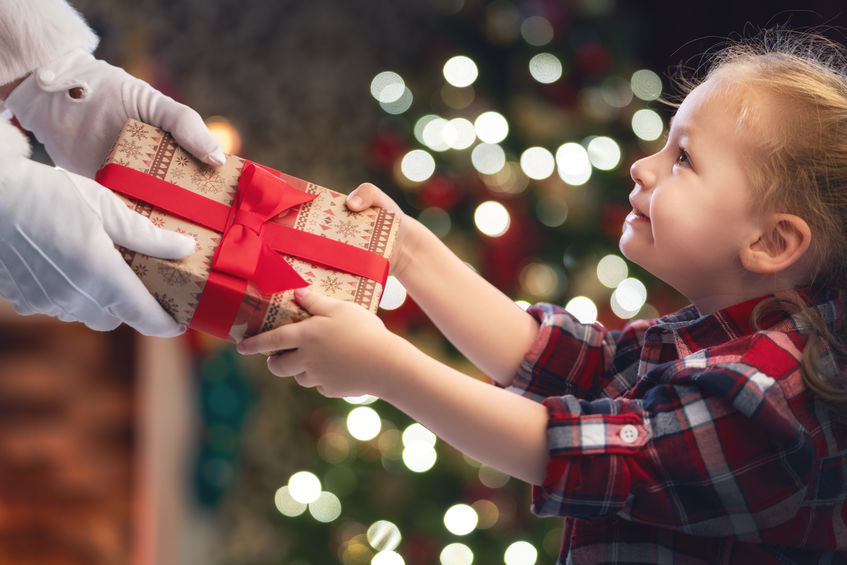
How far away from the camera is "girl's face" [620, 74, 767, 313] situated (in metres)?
0.92

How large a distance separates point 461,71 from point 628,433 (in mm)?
1400

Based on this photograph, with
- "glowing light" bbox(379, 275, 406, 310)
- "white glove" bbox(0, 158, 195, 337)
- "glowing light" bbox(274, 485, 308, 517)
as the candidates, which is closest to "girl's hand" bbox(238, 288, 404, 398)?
"white glove" bbox(0, 158, 195, 337)

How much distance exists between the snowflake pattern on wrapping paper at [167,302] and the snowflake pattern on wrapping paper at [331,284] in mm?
167

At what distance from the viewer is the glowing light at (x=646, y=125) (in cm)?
190

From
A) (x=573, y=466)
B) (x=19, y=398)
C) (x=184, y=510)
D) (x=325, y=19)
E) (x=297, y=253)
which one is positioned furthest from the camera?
(x=325, y=19)

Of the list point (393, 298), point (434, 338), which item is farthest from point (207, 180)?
point (434, 338)

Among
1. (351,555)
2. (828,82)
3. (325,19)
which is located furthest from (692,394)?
(325,19)

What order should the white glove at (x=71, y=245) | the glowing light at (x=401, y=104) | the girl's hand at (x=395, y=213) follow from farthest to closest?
the glowing light at (x=401, y=104)
the girl's hand at (x=395, y=213)
the white glove at (x=71, y=245)

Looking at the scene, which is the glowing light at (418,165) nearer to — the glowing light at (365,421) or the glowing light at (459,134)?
the glowing light at (459,134)

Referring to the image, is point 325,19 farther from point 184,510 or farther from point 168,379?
point 184,510

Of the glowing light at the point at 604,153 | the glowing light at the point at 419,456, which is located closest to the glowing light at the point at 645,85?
the glowing light at the point at 604,153

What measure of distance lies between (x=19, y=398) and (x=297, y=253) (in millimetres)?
1380

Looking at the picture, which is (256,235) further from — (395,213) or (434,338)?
(434,338)

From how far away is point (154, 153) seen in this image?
896mm
